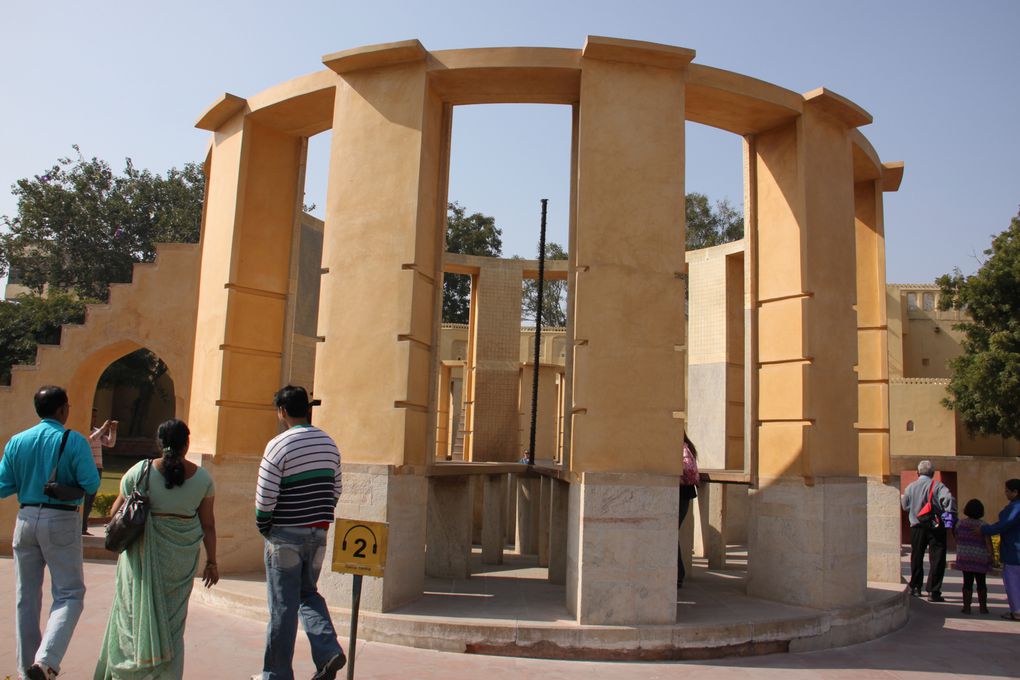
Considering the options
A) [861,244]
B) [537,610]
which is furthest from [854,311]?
[537,610]

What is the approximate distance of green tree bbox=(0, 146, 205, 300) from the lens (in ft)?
123

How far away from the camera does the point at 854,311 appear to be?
927cm

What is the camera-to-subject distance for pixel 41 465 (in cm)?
526

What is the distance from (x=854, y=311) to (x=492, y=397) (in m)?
7.01

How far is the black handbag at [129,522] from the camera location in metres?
4.65

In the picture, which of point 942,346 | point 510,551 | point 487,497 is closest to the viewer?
point 487,497

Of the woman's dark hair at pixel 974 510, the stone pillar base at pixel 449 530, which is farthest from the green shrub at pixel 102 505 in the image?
the woman's dark hair at pixel 974 510

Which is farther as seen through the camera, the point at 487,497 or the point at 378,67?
the point at 487,497

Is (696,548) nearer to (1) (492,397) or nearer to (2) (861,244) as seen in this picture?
(1) (492,397)

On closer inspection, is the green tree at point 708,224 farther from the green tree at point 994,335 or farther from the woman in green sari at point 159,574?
the woman in green sari at point 159,574

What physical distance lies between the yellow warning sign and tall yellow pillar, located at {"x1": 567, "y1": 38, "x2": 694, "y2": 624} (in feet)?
8.74

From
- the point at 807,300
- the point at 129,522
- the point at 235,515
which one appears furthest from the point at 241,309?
the point at 807,300

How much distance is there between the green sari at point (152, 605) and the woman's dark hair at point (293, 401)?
0.91m

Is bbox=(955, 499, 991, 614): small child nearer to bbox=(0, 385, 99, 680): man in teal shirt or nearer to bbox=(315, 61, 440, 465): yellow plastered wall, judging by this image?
bbox=(315, 61, 440, 465): yellow plastered wall
